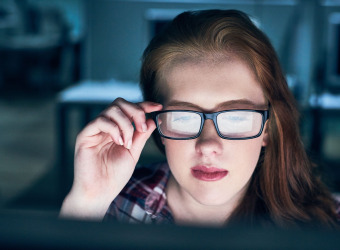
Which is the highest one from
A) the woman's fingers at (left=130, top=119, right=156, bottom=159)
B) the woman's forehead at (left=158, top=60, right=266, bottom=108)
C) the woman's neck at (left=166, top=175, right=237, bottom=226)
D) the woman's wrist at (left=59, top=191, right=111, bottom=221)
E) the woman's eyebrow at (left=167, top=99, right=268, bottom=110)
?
the woman's forehead at (left=158, top=60, right=266, bottom=108)

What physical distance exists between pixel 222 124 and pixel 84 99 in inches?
94.0

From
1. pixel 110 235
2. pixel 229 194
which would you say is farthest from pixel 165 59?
pixel 110 235

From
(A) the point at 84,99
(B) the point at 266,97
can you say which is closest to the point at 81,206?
(B) the point at 266,97

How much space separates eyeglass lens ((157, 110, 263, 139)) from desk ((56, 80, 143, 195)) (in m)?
2.03

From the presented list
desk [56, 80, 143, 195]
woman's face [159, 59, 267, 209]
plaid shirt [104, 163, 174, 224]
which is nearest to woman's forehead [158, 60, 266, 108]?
woman's face [159, 59, 267, 209]

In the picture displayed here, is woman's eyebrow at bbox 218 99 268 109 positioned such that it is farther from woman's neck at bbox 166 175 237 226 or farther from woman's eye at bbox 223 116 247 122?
woman's neck at bbox 166 175 237 226

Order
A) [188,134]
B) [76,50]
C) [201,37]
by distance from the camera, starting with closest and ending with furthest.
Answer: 1. [188,134]
2. [201,37]
3. [76,50]

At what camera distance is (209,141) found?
2.89 feet

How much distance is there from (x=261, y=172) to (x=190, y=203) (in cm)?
21

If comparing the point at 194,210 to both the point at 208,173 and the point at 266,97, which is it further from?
the point at 266,97

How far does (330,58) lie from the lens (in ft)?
11.3

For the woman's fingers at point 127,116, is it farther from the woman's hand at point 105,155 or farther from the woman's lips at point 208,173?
the woman's lips at point 208,173

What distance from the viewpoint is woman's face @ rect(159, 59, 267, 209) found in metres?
0.89

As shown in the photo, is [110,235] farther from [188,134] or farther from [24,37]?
[24,37]
